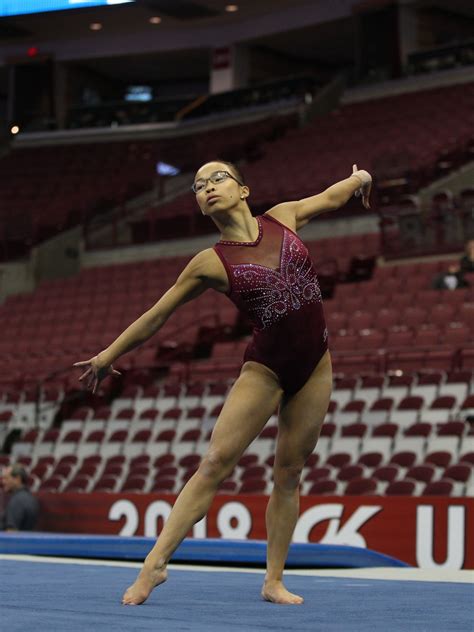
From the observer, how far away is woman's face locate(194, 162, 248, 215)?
4.77 metres

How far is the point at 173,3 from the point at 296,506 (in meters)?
26.4

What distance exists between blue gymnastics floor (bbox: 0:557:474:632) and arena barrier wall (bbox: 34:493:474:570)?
3989 millimetres

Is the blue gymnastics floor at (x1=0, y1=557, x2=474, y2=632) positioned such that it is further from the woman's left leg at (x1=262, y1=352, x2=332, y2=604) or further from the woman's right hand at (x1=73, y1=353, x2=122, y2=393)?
the woman's right hand at (x1=73, y1=353, x2=122, y2=393)

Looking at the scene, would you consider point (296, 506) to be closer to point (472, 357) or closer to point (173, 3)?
point (472, 357)

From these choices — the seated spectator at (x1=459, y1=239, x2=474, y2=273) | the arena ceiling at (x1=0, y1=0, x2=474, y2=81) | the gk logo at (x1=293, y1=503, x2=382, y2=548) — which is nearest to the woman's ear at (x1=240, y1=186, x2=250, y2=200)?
the gk logo at (x1=293, y1=503, x2=382, y2=548)

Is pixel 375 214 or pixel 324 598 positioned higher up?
pixel 375 214

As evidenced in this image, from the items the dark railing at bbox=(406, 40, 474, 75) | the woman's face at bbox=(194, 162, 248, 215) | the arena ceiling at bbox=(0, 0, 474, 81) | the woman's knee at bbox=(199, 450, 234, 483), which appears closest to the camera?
the woman's knee at bbox=(199, 450, 234, 483)

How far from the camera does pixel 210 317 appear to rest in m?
19.0

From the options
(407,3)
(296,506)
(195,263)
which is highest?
(407,3)

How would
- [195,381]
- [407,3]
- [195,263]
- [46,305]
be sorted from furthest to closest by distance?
[407,3]
[46,305]
[195,381]
[195,263]

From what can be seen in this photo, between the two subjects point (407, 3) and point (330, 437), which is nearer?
point (330, 437)

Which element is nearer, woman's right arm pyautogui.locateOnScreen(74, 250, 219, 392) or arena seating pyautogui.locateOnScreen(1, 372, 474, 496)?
woman's right arm pyautogui.locateOnScreen(74, 250, 219, 392)

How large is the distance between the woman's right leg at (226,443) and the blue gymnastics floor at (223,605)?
29 centimetres

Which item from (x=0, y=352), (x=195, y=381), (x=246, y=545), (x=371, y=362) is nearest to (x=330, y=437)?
(x=371, y=362)
